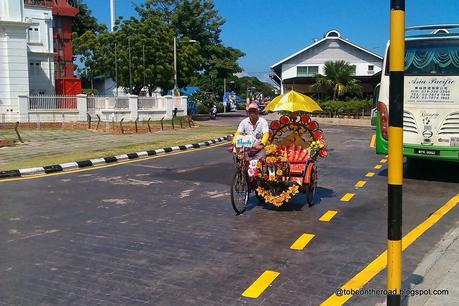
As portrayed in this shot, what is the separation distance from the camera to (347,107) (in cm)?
4012

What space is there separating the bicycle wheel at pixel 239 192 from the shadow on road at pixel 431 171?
4940mm

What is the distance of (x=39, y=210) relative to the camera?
7898 mm

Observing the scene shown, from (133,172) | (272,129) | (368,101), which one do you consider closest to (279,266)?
(272,129)

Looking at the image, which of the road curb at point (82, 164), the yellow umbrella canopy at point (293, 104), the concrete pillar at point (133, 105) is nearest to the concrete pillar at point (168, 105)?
the concrete pillar at point (133, 105)

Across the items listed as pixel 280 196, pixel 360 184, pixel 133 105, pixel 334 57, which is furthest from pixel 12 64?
pixel 334 57

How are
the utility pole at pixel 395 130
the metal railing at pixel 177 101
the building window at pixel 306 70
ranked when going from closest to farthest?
the utility pole at pixel 395 130 < the metal railing at pixel 177 101 < the building window at pixel 306 70

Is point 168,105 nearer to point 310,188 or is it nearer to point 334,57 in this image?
point 334,57

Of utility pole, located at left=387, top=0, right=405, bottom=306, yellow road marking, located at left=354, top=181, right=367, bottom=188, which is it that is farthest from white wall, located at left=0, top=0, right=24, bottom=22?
utility pole, located at left=387, top=0, right=405, bottom=306

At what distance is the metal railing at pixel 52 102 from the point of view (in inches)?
1192

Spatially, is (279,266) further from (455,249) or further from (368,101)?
(368,101)

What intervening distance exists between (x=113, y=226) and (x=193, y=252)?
5.67 ft

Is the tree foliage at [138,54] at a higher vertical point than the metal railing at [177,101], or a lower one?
higher

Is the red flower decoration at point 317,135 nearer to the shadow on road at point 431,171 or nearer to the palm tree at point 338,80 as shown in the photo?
the shadow on road at point 431,171

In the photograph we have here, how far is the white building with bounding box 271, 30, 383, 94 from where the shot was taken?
48156 millimetres
